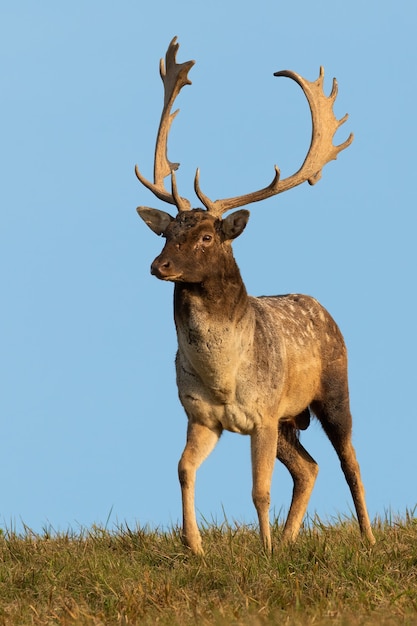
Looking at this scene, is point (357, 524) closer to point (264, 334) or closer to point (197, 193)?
point (264, 334)

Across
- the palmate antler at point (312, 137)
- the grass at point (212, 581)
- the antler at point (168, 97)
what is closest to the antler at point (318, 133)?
the palmate antler at point (312, 137)

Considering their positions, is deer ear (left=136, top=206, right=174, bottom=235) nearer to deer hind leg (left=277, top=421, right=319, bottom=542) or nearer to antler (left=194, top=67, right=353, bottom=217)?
antler (left=194, top=67, right=353, bottom=217)

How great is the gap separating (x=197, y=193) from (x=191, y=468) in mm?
2112

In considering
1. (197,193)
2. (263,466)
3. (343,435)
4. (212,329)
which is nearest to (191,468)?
(263,466)

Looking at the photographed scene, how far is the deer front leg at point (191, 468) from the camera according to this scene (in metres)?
9.09

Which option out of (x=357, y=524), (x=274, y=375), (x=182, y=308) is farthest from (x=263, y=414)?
(x=357, y=524)

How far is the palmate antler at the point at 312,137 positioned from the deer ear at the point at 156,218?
50cm

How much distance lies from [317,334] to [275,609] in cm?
374

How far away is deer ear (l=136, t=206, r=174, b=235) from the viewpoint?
936 cm

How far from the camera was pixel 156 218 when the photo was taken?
31.0ft

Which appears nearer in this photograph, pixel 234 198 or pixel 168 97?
pixel 234 198

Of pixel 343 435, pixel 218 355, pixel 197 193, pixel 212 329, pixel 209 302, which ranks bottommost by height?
pixel 343 435

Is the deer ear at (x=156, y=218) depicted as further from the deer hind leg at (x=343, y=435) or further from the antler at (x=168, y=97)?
the deer hind leg at (x=343, y=435)

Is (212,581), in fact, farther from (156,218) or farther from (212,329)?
(156,218)
